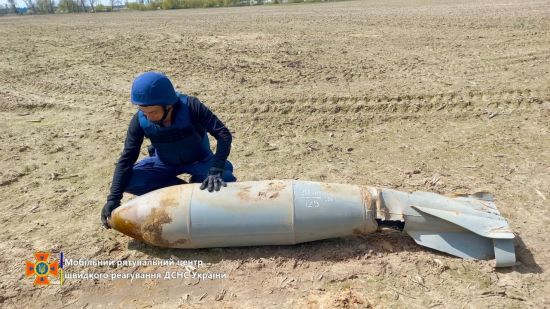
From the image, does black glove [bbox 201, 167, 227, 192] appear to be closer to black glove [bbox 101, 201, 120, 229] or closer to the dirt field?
the dirt field

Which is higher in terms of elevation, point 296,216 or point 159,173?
point 159,173

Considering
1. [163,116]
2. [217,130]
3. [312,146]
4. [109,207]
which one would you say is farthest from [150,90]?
[312,146]

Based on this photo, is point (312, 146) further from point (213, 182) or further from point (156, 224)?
point (156, 224)

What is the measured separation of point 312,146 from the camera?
5336 millimetres

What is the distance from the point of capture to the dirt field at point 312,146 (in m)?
3.19

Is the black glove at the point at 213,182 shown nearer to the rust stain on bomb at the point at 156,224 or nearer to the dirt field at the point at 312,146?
the rust stain on bomb at the point at 156,224

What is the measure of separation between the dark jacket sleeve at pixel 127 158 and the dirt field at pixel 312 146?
489mm

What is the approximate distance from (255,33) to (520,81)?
764 cm

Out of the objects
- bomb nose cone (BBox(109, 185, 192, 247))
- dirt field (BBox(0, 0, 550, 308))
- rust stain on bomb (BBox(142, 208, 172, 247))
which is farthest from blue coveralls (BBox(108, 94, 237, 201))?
dirt field (BBox(0, 0, 550, 308))

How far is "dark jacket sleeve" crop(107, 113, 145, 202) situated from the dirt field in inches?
19.3

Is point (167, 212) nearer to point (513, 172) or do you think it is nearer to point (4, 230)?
point (4, 230)

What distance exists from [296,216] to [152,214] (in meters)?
1.15

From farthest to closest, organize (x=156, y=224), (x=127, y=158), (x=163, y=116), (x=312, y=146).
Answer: (x=312, y=146)
(x=127, y=158)
(x=163, y=116)
(x=156, y=224)

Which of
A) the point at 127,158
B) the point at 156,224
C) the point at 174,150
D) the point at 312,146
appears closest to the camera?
the point at 156,224
